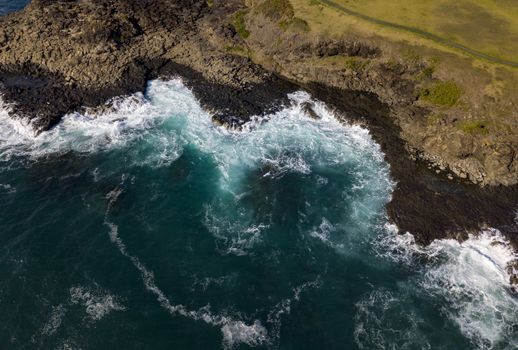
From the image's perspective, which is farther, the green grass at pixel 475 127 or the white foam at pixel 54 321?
the green grass at pixel 475 127

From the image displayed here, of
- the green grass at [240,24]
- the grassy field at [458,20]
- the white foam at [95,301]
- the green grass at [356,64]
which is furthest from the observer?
the green grass at [240,24]

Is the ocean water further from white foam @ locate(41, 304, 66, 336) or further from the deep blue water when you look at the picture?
the deep blue water

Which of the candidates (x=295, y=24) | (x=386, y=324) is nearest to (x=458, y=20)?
(x=295, y=24)

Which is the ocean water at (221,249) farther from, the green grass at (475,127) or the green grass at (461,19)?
the green grass at (461,19)

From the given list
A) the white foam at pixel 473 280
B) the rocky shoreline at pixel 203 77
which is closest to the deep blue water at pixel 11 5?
the rocky shoreline at pixel 203 77

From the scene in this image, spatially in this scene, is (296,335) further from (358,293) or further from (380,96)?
(380,96)

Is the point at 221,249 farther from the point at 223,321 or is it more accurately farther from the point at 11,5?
the point at 11,5
